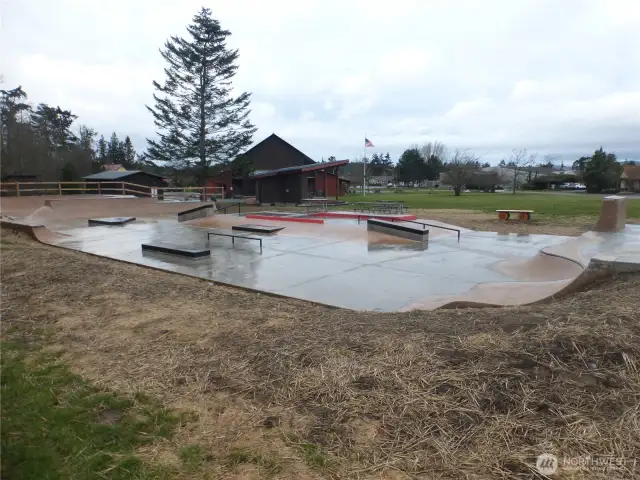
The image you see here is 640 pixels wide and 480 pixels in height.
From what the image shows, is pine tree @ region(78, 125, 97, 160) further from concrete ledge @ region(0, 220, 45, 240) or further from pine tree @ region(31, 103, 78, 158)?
concrete ledge @ region(0, 220, 45, 240)

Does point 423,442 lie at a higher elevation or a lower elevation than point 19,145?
lower

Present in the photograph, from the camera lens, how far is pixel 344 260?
10.1 m

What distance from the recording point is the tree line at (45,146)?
39.2m

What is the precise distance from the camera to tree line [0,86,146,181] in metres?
39.2

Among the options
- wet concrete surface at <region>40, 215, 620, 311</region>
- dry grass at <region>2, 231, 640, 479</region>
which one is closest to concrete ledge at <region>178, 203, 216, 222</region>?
wet concrete surface at <region>40, 215, 620, 311</region>

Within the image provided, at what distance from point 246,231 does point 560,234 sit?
37.8ft

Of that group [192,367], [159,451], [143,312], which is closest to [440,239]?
[143,312]

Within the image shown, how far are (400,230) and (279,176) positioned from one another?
22.8 m

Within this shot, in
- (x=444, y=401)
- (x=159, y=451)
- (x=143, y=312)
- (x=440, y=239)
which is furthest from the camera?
(x=440, y=239)

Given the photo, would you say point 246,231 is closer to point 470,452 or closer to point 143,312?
point 143,312

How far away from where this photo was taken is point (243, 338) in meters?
4.30

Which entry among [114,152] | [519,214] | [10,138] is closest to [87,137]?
[114,152]

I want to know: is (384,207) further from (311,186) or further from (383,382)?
(383,382)

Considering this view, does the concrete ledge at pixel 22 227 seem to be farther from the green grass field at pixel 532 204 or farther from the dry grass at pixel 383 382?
the green grass field at pixel 532 204
